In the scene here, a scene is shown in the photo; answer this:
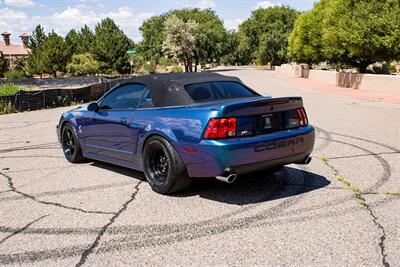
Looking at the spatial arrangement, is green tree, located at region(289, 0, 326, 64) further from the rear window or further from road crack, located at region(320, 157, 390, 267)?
the rear window

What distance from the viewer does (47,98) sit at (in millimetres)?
21234

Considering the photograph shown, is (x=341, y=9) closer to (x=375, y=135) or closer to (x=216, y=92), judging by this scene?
(x=375, y=135)

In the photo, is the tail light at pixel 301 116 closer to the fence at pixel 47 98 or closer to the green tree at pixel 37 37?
the fence at pixel 47 98

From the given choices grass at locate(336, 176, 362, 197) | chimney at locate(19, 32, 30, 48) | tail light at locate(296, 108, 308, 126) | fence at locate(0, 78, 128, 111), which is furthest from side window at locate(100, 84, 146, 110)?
chimney at locate(19, 32, 30, 48)

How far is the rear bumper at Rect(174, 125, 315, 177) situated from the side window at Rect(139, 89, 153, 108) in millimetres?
951

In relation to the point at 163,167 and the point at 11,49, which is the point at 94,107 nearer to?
the point at 163,167

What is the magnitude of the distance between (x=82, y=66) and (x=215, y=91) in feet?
207

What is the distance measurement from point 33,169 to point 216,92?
3.43m

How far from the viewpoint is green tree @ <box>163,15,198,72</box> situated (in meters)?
71.6

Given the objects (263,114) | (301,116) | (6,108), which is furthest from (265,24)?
(263,114)

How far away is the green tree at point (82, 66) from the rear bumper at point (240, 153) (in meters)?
64.0

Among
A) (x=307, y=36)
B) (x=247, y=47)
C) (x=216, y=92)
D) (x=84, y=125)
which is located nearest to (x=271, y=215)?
(x=216, y=92)

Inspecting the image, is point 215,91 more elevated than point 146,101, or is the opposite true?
point 215,91

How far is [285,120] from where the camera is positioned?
572cm
